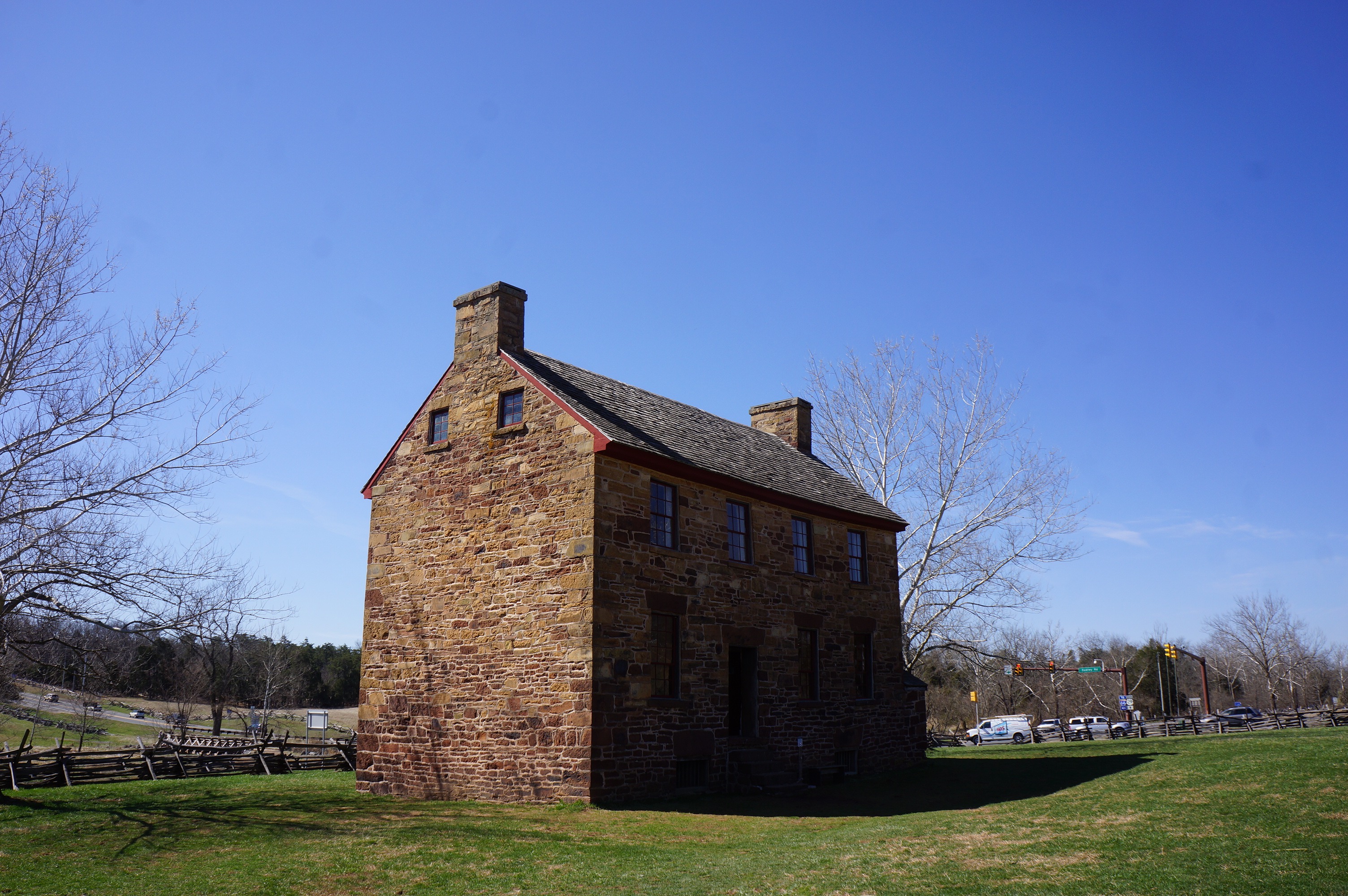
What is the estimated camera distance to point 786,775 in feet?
62.3

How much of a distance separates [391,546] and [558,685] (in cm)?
601

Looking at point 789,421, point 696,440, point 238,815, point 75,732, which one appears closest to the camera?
point 238,815

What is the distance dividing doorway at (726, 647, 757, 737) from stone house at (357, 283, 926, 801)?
0.05 metres

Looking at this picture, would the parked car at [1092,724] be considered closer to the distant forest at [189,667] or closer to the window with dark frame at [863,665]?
the window with dark frame at [863,665]

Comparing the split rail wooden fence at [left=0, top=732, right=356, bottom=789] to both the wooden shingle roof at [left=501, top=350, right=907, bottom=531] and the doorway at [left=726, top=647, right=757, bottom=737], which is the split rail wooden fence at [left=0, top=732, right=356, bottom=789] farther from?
the wooden shingle roof at [left=501, top=350, right=907, bottom=531]

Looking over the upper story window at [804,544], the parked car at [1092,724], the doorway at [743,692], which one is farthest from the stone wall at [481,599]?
the parked car at [1092,724]

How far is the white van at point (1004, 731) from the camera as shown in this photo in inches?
1614

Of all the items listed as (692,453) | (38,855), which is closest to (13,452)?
(38,855)

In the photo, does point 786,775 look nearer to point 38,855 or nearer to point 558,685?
point 558,685

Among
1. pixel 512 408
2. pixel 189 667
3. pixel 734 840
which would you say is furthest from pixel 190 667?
pixel 734 840

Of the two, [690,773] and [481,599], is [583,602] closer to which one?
[481,599]

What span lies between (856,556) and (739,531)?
5175mm

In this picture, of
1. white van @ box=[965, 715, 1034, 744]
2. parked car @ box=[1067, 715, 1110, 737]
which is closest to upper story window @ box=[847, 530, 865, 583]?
white van @ box=[965, 715, 1034, 744]

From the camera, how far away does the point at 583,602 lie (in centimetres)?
1588
